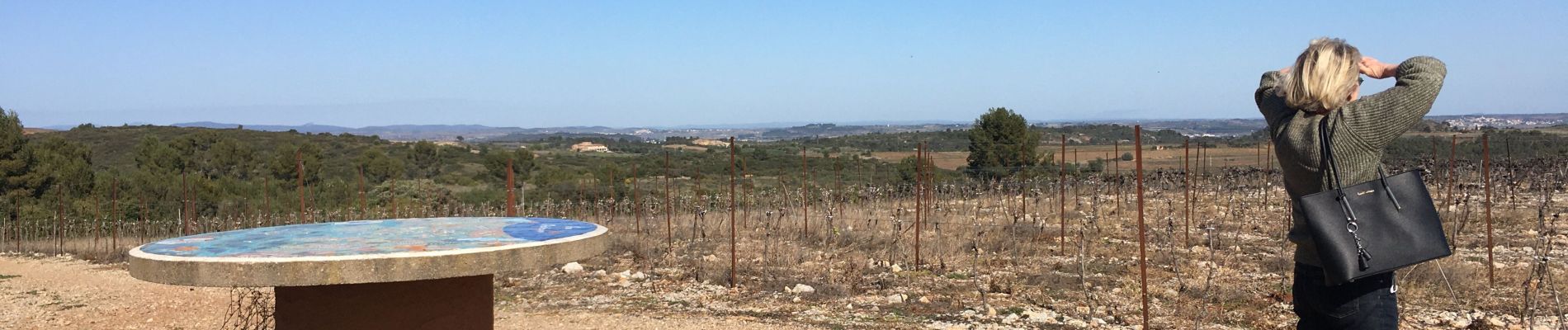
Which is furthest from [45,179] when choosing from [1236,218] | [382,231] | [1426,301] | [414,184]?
[1426,301]

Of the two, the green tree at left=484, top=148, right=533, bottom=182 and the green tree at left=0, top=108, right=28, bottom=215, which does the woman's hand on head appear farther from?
the green tree at left=484, top=148, right=533, bottom=182

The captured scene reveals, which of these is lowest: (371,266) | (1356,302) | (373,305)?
(373,305)

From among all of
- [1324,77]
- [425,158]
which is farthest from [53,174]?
[1324,77]

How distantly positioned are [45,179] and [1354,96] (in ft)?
91.0

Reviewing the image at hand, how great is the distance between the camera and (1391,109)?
2.64m

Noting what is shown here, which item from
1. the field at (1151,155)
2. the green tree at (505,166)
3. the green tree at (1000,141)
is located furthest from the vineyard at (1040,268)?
the green tree at (505,166)

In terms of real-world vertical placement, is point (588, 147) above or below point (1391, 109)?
below

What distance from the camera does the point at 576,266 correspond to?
10688 millimetres

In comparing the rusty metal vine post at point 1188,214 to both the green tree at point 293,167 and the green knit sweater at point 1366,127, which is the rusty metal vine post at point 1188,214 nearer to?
the green knit sweater at point 1366,127

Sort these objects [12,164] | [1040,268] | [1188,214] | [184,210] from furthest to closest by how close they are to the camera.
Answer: [12,164], [184,210], [1188,214], [1040,268]

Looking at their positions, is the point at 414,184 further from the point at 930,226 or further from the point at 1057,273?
the point at 1057,273

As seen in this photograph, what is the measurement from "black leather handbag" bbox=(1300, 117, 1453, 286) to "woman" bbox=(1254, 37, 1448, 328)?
0.10 meters

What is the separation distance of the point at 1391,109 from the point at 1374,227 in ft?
1.05

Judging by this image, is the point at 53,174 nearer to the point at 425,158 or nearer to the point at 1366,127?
the point at 425,158
